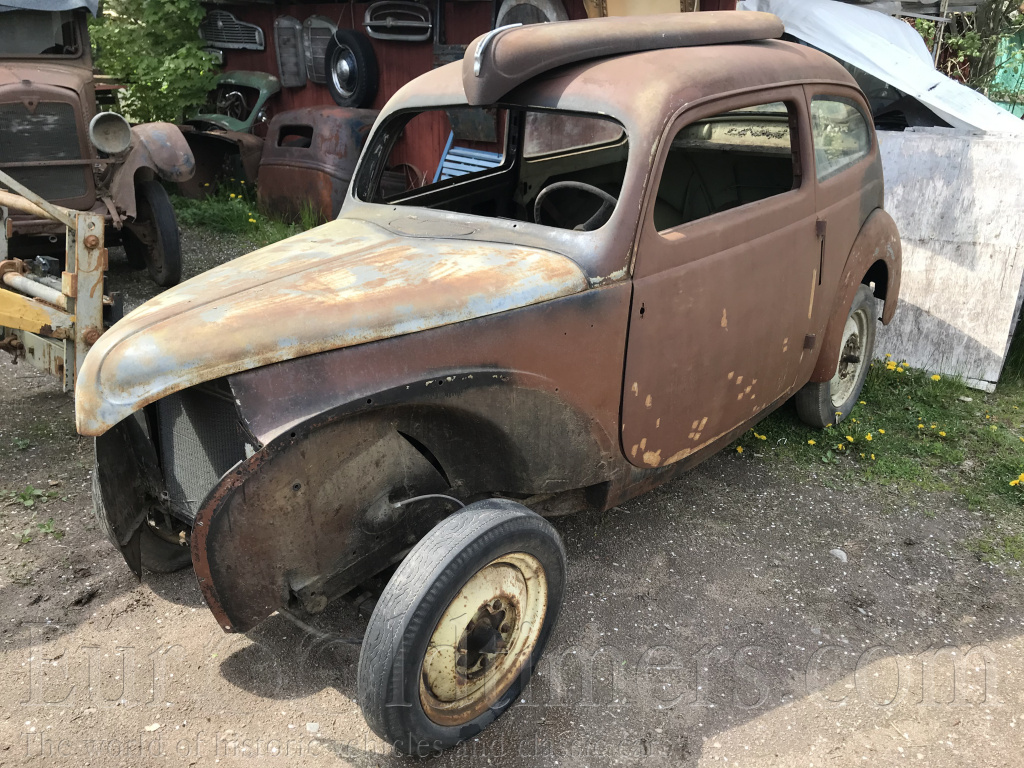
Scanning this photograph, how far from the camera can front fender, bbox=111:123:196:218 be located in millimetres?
5766

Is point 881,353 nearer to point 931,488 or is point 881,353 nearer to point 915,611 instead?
point 931,488

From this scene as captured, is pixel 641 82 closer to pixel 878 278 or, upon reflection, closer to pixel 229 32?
pixel 878 278

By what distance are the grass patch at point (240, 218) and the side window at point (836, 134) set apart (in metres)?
4.81

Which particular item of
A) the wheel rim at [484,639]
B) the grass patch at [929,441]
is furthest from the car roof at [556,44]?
the grass patch at [929,441]

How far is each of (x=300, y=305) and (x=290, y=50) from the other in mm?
7851

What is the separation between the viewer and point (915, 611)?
3.06 m

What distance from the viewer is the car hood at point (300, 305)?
2064mm

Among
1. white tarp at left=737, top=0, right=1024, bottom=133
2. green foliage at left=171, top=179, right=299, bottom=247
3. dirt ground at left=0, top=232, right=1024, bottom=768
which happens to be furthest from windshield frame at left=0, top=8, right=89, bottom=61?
white tarp at left=737, top=0, right=1024, bottom=133

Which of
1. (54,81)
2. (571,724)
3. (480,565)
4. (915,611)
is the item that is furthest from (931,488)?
(54,81)

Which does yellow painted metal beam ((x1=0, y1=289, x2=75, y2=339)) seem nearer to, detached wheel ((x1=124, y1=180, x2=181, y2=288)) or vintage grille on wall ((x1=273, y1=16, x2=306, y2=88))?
detached wheel ((x1=124, y1=180, x2=181, y2=288))

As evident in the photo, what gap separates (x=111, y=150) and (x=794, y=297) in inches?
179

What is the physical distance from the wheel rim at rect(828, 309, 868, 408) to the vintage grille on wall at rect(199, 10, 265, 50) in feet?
25.2

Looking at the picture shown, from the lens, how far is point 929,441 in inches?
169

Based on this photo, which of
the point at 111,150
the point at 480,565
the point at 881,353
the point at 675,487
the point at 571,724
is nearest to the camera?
the point at 480,565
